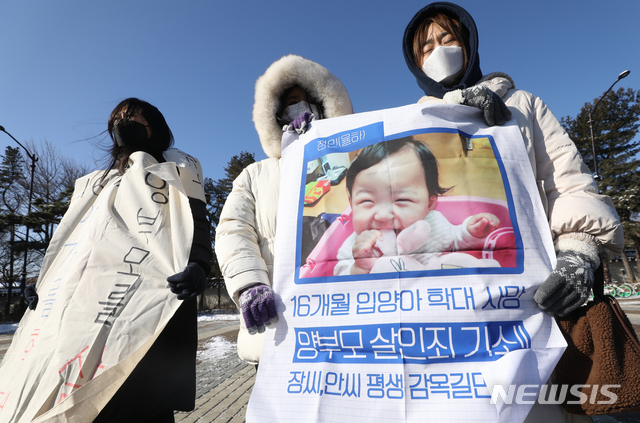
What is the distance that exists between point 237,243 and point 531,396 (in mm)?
1267

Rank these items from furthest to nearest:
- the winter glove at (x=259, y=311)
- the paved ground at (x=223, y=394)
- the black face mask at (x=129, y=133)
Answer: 1. the paved ground at (x=223, y=394)
2. the black face mask at (x=129, y=133)
3. the winter glove at (x=259, y=311)

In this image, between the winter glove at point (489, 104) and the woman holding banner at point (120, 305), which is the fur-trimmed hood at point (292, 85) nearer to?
the woman holding banner at point (120, 305)

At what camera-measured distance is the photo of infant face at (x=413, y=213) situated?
1247mm

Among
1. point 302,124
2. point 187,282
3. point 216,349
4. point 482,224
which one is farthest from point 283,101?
point 216,349

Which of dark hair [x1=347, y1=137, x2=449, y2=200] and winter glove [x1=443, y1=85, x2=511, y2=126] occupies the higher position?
winter glove [x1=443, y1=85, x2=511, y2=126]

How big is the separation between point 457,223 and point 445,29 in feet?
4.30

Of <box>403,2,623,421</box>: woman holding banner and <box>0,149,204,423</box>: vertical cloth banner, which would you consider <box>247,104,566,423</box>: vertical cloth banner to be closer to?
<box>403,2,623,421</box>: woman holding banner

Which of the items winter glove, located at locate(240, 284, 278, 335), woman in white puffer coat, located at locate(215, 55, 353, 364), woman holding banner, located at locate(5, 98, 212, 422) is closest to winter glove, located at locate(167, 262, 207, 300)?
woman holding banner, located at locate(5, 98, 212, 422)

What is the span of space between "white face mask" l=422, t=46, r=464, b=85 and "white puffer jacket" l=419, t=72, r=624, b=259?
0.22 metres

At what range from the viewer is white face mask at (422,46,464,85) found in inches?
72.2

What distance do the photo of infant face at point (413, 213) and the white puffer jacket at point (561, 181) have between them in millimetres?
246

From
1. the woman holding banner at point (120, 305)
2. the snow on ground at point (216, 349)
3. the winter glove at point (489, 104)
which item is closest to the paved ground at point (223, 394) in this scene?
the snow on ground at point (216, 349)

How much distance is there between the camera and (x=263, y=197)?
1.82 metres

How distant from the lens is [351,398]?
3.84ft
